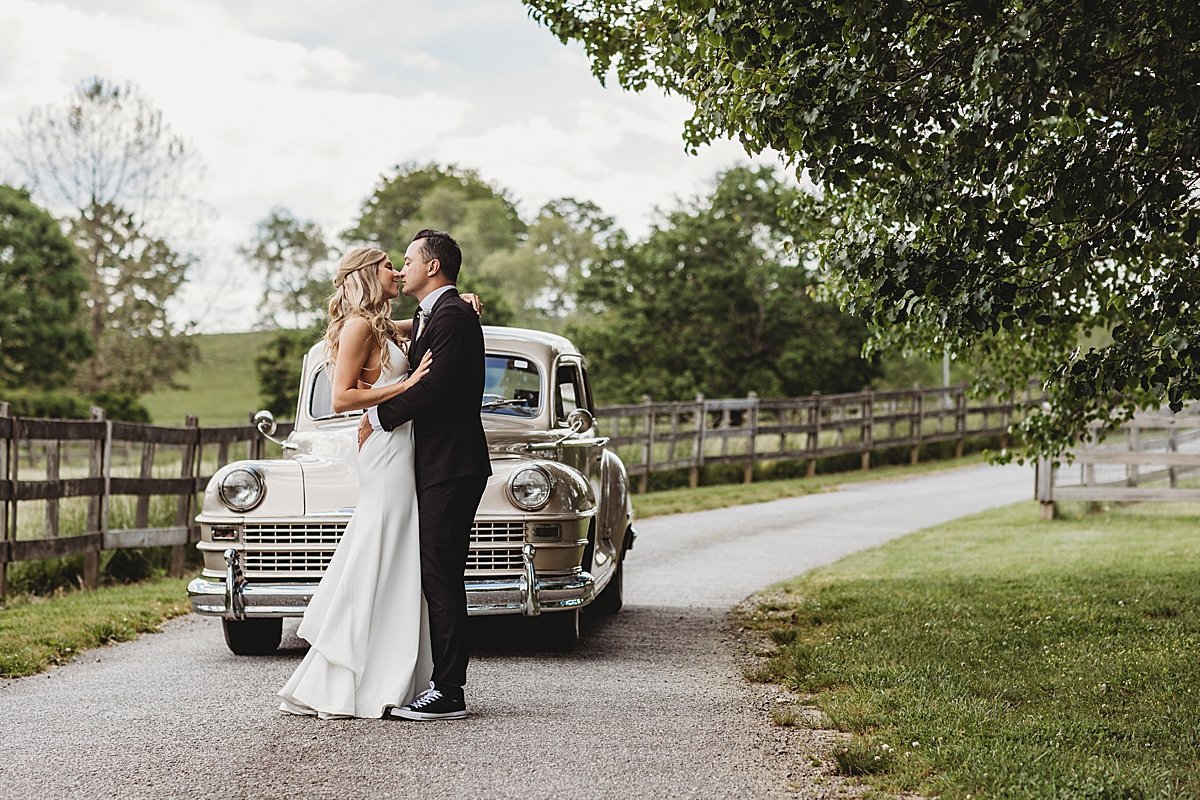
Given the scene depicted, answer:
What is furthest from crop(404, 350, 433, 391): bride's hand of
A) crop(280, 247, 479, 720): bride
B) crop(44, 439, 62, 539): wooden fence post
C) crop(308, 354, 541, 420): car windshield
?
crop(44, 439, 62, 539): wooden fence post

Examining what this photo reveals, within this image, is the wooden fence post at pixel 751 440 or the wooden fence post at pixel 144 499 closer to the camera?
the wooden fence post at pixel 144 499

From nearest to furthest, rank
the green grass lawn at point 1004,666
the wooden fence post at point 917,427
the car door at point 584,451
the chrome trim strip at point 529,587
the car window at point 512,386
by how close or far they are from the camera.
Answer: the green grass lawn at point 1004,666 < the chrome trim strip at point 529,587 < the car door at point 584,451 < the car window at point 512,386 < the wooden fence post at point 917,427

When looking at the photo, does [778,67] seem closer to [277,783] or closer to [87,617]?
[277,783]

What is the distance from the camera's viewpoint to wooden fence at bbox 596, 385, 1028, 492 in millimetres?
22391

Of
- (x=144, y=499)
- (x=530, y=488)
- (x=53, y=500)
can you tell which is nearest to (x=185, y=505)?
(x=144, y=499)

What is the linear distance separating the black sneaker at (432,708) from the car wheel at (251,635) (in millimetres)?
2059

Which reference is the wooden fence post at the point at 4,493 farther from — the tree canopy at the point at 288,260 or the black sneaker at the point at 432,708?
the tree canopy at the point at 288,260

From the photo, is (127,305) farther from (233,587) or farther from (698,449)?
(233,587)

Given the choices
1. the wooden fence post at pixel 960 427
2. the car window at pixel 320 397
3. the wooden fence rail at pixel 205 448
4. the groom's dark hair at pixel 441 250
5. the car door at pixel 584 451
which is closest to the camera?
the groom's dark hair at pixel 441 250

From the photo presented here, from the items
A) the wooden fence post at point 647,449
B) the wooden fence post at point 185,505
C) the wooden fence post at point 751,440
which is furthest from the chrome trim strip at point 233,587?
Result: the wooden fence post at point 751,440

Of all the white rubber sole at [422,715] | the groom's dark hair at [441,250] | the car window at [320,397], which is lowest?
the white rubber sole at [422,715]

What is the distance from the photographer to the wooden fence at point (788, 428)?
73.5 ft

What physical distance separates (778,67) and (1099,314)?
4925 millimetres

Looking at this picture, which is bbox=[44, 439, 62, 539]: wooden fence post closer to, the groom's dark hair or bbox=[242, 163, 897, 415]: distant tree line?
the groom's dark hair
